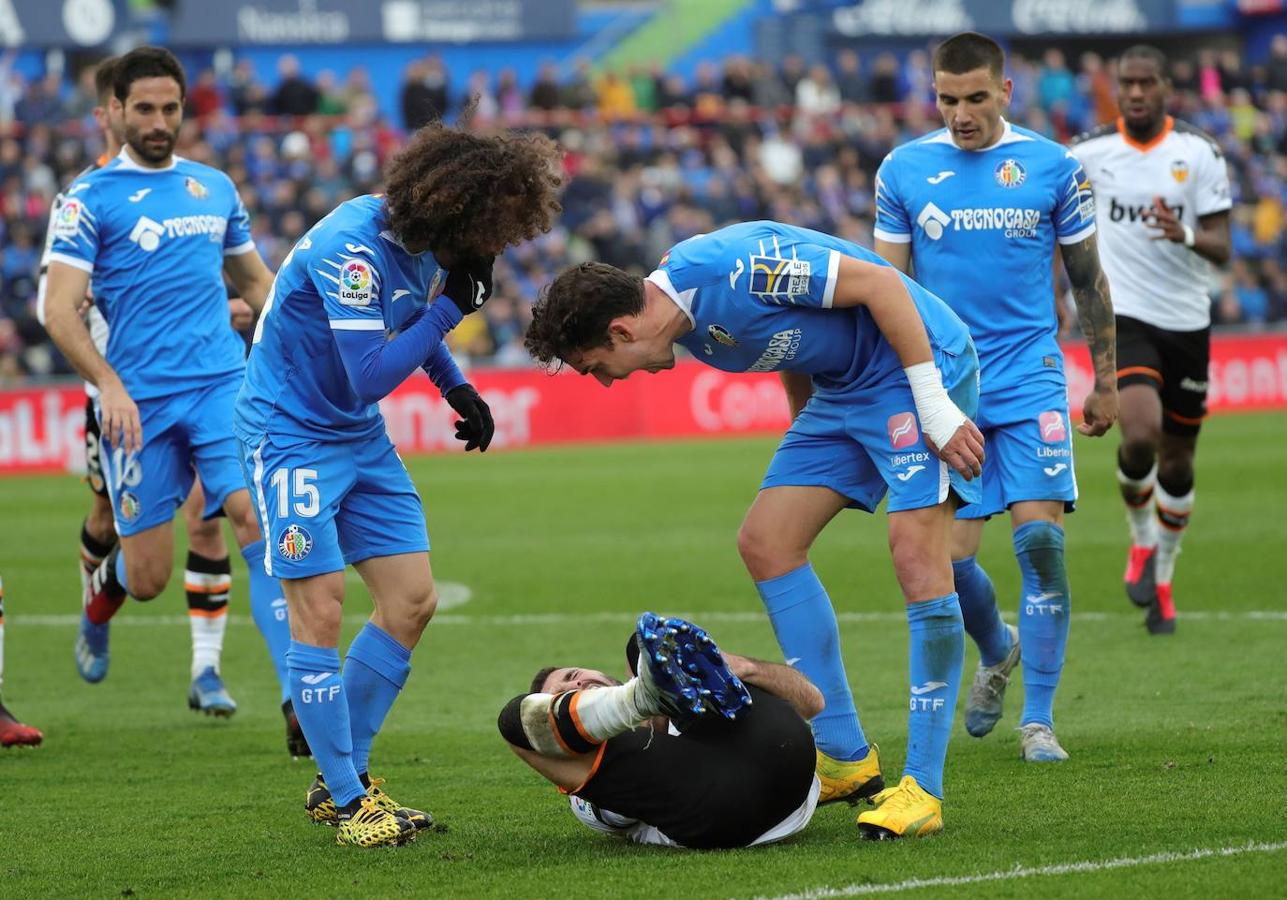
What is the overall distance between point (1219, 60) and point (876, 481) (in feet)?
100

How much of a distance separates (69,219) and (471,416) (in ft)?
8.86

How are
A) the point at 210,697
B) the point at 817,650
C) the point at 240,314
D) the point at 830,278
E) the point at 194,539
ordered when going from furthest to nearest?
the point at 194,539 < the point at 240,314 < the point at 210,697 < the point at 817,650 < the point at 830,278

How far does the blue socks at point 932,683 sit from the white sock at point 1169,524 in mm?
4630

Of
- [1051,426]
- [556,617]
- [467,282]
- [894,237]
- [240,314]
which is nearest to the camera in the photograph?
[467,282]

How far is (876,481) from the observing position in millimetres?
5945

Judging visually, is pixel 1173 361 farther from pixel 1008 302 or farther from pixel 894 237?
pixel 894 237

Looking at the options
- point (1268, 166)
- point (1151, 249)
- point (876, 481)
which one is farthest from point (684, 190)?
point (876, 481)

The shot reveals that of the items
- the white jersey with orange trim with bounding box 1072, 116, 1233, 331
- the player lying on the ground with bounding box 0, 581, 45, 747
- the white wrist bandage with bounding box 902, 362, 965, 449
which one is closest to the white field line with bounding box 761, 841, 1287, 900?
the white wrist bandage with bounding box 902, 362, 965, 449

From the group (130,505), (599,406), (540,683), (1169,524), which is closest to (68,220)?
(130,505)

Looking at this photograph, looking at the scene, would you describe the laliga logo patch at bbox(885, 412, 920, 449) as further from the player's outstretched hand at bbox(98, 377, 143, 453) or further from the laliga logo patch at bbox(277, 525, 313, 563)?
the player's outstretched hand at bbox(98, 377, 143, 453)

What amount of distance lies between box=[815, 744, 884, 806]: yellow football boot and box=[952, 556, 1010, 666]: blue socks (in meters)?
1.41

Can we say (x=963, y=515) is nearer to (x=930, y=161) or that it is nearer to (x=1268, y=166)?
(x=930, y=161)

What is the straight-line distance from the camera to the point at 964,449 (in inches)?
213

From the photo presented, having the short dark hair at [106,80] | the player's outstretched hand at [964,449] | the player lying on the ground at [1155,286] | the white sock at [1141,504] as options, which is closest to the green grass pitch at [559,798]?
the white sock at [1141,504]
